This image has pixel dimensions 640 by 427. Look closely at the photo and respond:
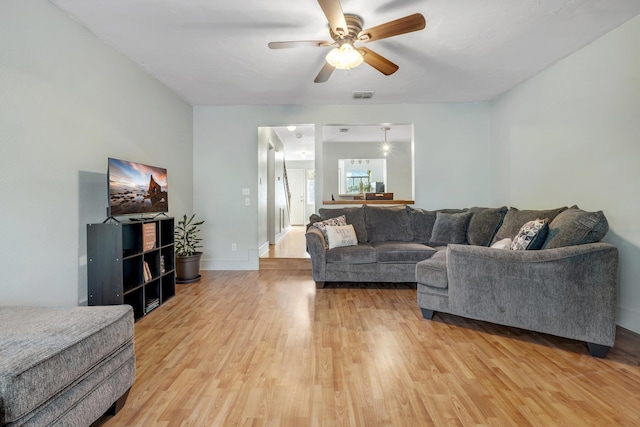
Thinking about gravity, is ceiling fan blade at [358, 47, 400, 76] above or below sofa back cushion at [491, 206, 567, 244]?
above

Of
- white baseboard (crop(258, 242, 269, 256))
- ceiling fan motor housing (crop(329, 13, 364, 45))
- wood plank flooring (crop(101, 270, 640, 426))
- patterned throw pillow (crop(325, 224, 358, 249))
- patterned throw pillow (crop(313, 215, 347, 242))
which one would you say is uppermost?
ceiling fan motor housing (crop(329, 13, 364, 45))

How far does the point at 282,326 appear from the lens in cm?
263

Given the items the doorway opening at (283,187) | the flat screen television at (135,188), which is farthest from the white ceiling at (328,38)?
the doorway opening at (283,187)

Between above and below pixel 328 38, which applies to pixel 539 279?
below

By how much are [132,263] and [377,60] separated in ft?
9.56

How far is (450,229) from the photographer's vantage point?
13.4ft

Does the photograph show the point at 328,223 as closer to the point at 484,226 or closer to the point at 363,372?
the point at 484,226

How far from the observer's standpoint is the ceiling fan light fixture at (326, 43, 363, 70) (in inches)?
94.4

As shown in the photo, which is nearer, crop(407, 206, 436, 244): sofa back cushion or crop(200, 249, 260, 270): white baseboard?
crop(407, 206, 436, 244): sofa back cushion

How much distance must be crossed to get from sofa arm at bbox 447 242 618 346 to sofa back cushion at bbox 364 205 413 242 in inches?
68.2

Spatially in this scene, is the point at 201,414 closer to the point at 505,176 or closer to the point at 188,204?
the point at 188,204

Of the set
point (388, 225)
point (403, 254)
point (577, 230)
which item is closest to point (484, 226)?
point (403, 254)

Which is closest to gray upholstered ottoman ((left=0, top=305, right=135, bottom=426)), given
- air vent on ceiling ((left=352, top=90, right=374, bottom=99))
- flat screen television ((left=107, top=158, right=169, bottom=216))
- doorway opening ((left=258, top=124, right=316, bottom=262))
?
flat screen television ((left=107, top=158, right=169, bottom=216))

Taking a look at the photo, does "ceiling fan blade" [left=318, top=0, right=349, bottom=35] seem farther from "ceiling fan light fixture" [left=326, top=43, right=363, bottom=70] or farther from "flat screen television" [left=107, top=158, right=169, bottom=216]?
"flat screen television" [left=107, top=158, right=169, bottom=216]
